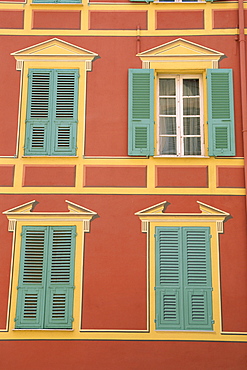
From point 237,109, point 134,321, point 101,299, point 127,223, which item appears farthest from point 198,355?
point 237,109

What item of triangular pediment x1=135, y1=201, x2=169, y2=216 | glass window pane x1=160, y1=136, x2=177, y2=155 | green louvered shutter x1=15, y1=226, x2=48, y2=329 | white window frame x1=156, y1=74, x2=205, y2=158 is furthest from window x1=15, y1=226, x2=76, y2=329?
white window frame x1=156, y1=74, x2=205, y2=158

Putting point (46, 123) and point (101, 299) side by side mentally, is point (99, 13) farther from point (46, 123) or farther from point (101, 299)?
point (101, 299)

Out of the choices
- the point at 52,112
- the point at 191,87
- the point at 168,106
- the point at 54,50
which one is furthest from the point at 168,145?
the point at 54,50

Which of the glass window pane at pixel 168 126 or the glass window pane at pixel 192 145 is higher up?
the glass window pane at pixel 168 126

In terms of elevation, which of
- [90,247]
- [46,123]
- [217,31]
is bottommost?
[90,247]

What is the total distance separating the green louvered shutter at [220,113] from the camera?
1043 centimetres

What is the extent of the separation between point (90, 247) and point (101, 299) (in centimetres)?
96

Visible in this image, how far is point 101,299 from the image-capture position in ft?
31.8

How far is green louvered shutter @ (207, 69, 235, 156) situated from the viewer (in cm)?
1043

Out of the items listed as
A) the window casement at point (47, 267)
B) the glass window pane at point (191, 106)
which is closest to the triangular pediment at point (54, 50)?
the glass window pane at point (191, 106)

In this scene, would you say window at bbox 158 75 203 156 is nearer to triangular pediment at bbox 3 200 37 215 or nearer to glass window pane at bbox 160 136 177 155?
glass window pane at bbox 160 136 177 155

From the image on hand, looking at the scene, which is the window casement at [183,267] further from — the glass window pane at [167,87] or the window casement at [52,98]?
the glass window pane at [167,87]

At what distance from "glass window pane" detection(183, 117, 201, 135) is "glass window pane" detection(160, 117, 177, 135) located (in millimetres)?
224

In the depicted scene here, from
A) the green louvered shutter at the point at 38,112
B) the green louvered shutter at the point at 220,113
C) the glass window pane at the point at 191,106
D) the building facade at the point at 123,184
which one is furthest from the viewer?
the glass window pane at the point at 191,106
